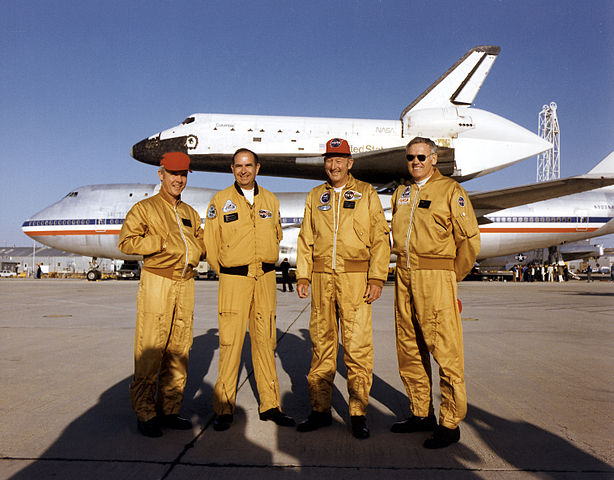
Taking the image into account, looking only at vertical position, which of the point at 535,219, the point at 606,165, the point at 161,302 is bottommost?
the point at 161,302

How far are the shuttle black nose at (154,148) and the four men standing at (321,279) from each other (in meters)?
13.8

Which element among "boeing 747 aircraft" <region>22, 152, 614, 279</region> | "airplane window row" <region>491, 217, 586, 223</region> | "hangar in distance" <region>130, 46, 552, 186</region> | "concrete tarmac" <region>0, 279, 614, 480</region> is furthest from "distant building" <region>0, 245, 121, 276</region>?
"concrete tarmac" <region>0, 279, 614, 480</region>

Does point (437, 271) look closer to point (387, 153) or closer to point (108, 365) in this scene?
point (108, 365)

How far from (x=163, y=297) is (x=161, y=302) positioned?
0.12 feet

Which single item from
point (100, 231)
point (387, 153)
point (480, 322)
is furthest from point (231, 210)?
point (100, 231)

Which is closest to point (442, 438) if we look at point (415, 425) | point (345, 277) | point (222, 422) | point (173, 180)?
point (415, 425)

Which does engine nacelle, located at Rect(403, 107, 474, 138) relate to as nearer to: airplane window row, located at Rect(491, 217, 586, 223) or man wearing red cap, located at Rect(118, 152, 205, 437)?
airplane window row, located at Rect(491, 217, 586, 223)

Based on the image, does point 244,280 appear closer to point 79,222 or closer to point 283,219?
point 283,219

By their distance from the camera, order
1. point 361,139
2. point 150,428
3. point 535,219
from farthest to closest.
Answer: point 535,219, point 361,139, point 150,428

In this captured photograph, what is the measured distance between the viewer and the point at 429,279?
2.99 metres

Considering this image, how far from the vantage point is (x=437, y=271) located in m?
3.00

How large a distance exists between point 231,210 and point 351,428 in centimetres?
179

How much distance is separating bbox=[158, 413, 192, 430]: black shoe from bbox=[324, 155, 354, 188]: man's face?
2039 millimetres

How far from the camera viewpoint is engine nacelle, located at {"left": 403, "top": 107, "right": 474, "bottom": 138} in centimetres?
1603
